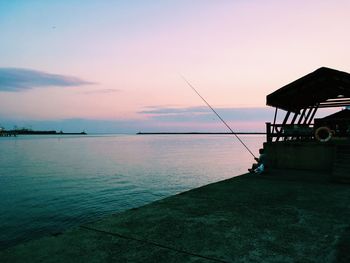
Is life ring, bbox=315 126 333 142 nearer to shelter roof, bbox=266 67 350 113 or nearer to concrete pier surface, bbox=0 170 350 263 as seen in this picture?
shelter roof, bbox=266 67 350 113

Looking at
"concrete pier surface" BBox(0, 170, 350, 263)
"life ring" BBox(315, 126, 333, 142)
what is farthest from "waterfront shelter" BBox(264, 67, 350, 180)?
"concrete pier surface" BBox(0, 170, 350, 263)

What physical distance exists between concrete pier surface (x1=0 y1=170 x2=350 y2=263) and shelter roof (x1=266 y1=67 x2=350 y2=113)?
7.37 metres

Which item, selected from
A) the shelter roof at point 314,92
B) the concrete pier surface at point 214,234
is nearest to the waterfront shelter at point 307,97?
the shelter roof at point 314,92

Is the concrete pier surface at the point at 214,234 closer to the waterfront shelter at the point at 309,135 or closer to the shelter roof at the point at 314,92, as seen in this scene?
the waterfront shelter at the point at 309,135

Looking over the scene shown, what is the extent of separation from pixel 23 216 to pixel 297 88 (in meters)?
15.5

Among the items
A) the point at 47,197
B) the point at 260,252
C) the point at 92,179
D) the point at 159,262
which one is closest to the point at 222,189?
the point at 260,252

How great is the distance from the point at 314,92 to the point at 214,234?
13.5 meters

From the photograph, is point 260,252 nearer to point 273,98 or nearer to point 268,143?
point 268,143

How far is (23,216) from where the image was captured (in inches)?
542

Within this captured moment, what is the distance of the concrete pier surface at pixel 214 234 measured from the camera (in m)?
3.96

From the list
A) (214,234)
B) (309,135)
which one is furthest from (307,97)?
(214,234)

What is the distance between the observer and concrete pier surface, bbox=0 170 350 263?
13.0 ft

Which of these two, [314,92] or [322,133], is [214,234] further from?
[314,92]

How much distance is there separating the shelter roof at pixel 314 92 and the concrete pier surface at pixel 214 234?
24.2 ft
